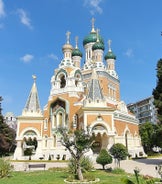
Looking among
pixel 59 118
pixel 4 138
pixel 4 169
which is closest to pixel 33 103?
pixel 59 118

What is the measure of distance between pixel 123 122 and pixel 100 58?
1076 cm

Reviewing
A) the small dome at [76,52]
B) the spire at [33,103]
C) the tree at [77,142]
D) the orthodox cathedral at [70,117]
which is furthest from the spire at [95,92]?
the tree at [77,142]

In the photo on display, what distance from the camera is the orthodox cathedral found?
25.9 meters

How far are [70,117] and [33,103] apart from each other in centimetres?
512

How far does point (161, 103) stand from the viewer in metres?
20.1

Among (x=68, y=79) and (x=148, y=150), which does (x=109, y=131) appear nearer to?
(x=68, y=79)

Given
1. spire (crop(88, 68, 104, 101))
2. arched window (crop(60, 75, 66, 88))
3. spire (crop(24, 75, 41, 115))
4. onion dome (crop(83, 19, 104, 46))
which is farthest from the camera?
onion dome (crop(83, 19, 104, 46))

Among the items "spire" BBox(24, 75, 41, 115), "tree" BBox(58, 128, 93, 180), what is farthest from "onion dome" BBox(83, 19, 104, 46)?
"tree" BBox(58, 128, 93, 180)

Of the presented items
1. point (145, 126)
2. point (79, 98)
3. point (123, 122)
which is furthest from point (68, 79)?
point (145, 126)

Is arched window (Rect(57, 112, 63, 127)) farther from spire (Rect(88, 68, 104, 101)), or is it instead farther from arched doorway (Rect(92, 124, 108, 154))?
arched doorway (Rect(92, 124, 108, 154))

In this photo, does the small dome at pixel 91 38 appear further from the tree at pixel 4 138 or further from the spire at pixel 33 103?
the tree at pixel 4 138

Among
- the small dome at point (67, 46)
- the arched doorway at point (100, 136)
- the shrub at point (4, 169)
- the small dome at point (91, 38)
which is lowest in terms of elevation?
the shrub at point (4, 169)

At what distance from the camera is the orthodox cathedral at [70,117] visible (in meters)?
25.9

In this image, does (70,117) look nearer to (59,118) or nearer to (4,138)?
(59,118)
